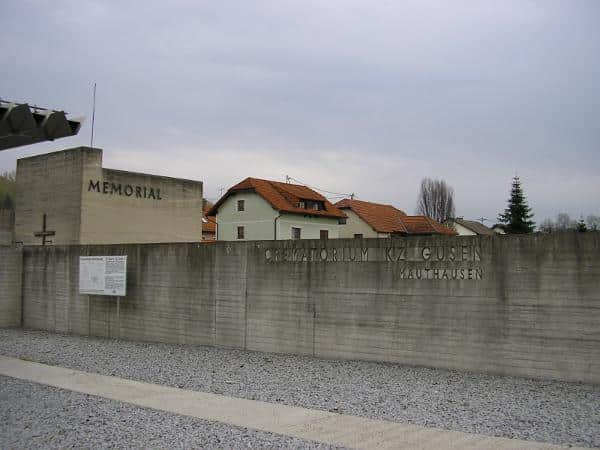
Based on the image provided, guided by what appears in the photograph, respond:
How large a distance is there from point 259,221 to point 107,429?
4391cm

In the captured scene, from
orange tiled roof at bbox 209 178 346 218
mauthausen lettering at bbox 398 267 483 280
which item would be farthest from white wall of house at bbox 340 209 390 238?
mauthausen lettering at bbox 398 267 483 280

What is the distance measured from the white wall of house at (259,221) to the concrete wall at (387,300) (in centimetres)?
3369

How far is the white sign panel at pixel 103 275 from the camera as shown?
1592 centimetres

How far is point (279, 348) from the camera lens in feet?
41.4

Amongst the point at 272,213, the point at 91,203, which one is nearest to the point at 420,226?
the point at 272,213

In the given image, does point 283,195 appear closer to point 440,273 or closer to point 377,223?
point 377,223

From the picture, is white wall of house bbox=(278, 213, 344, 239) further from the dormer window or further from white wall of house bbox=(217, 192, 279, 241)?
the dormer window

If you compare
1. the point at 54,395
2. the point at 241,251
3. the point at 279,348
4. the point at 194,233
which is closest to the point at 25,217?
the point at 194,233

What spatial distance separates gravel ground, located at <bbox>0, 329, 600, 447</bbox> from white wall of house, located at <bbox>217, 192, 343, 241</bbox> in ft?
120

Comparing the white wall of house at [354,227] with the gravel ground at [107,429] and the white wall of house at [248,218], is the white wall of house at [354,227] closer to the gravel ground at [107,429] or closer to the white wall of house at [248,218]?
the white wall of house at [248,218]

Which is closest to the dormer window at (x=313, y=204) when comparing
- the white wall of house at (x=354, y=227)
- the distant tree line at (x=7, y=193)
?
the white wall of house at (x=354, y=227)

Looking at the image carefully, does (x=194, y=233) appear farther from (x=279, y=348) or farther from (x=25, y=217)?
(x=279, y=348)

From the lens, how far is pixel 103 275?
16.3 meters

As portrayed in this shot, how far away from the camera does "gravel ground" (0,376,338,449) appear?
619 cm
